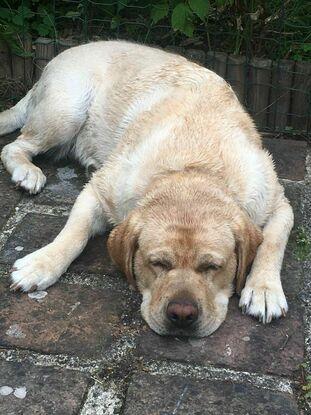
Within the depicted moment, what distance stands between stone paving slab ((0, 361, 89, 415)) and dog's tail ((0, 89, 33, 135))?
262 cm

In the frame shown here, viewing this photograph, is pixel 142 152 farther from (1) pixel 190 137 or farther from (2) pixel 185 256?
(2) pixel 185 256

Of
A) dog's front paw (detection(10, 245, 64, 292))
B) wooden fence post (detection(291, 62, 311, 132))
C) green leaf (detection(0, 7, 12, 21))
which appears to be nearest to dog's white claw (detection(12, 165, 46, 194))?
dog's front paw (detection(10, 245, 64, 292))

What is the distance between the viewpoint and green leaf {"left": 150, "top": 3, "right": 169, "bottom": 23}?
5578 mm

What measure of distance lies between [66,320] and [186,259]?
67 centimetres

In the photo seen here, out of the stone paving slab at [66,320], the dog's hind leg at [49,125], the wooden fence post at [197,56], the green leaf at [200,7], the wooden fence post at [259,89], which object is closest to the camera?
the stone paving slab at [66,320]

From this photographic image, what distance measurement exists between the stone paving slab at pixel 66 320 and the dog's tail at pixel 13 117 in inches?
78.0

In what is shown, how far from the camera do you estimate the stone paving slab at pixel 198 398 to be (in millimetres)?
2992

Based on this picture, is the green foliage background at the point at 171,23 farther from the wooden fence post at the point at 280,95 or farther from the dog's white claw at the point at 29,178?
the dog's white claw at the point at 29,178

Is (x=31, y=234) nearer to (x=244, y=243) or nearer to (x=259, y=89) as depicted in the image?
(x=244, y=243)

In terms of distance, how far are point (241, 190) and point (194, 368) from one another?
105cm

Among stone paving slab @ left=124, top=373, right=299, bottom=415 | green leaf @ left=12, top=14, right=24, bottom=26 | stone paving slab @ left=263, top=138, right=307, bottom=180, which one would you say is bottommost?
stone paving slab @ left=263, top=138, right=307, bottom=180

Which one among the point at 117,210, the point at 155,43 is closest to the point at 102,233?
the point at 117,210

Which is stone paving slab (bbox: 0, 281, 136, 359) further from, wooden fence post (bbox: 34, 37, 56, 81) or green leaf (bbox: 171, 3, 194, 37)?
wooden fence post (bbox: 34, 37, 56, 81)

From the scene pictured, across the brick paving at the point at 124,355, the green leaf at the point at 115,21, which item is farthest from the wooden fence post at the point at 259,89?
the brick paving at the point at 124,355
